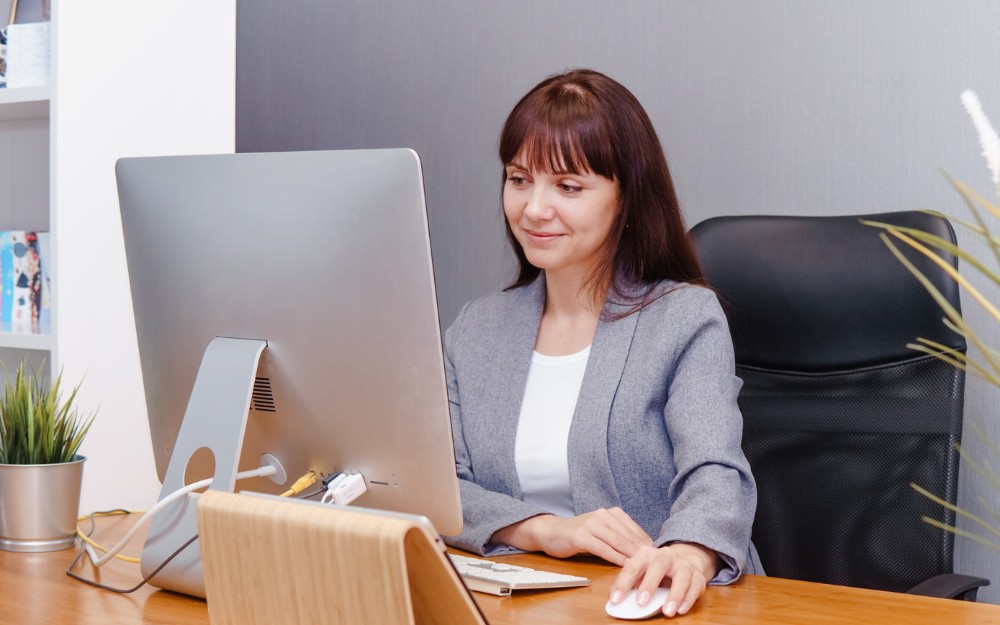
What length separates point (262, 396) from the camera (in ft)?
3.62

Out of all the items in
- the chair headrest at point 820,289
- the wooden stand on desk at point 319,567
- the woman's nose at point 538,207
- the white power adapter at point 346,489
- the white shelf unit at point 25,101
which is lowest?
the white power adapter at point 346,489

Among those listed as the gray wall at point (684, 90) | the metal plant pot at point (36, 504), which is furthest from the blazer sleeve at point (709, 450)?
the metal plant pot at point (36, 504)

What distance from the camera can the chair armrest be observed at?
1.27m

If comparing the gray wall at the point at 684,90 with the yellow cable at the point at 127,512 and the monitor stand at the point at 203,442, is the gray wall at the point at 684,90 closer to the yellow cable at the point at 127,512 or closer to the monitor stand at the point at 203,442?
the yellow cable at the point at 127,512

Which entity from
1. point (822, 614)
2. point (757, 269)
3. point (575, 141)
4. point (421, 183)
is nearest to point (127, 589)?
point (421, 183)

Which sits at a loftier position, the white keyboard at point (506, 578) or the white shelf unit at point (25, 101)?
the white shelf unit at point (25, 101)

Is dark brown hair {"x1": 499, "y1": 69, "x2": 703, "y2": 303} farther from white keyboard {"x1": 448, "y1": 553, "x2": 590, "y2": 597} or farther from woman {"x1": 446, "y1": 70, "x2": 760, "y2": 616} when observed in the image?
white keyboard {"x1": 448, "y1": 553, "x2": 590, "y2": 597}

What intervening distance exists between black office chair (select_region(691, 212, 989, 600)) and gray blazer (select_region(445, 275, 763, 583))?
15cm

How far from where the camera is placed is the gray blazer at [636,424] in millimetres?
1312

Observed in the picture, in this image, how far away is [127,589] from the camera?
3.73 ft

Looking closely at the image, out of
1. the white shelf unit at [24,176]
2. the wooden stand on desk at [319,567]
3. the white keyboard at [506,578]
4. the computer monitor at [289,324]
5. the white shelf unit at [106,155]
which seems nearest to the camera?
the wooden stand on desk at [319,567]

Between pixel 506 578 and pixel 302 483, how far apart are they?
248 mm

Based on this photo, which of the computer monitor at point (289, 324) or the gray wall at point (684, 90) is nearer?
the computer monitor at point (289, 324)

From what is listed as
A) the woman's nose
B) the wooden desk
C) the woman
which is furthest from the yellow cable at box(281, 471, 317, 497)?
the woman's nose
